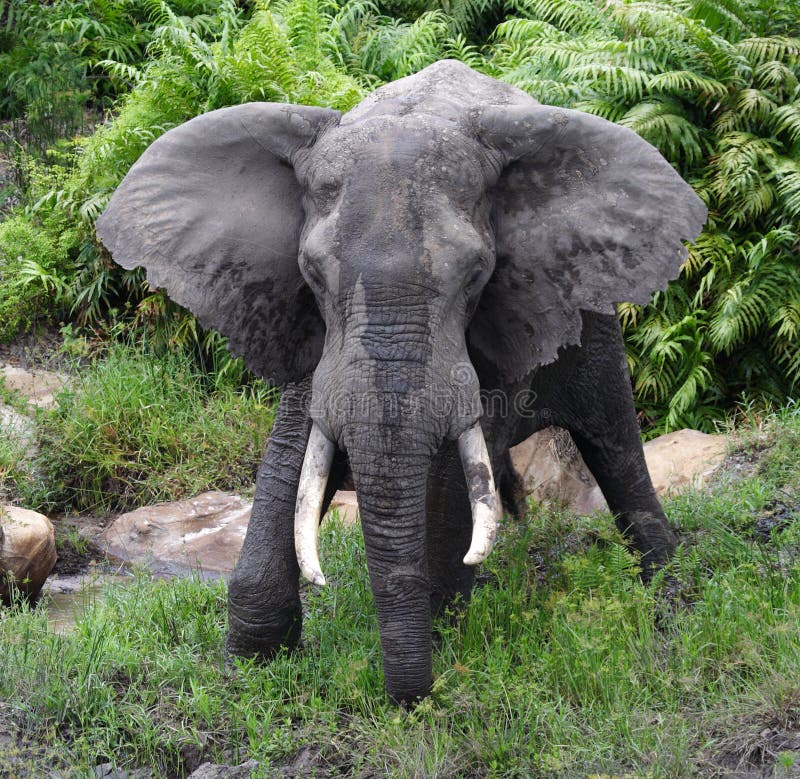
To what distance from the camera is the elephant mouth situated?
12.0 feet

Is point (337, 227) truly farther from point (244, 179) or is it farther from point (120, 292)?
point (120, 292)

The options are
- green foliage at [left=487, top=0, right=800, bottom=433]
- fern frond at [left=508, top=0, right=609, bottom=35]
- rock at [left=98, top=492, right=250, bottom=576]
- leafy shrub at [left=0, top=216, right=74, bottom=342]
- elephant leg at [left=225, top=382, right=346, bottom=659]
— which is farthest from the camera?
fern frond at [left=508, top=0, right=609, bottom=35]

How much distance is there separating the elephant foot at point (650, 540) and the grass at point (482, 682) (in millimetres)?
319

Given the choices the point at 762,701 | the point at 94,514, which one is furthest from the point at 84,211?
the point at 762,701

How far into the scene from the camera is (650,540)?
18.5 ft

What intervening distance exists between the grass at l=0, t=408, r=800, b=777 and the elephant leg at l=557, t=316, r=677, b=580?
0.39 meters

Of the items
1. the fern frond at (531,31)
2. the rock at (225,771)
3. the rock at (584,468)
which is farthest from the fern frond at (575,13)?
the rock at (225,771)

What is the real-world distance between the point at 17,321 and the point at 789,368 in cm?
644

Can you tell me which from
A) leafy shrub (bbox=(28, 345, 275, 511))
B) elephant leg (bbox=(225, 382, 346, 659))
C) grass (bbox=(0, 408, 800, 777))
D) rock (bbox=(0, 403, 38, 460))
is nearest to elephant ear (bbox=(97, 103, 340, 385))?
elephant leg (bbox=(225, 382, 346, 659))

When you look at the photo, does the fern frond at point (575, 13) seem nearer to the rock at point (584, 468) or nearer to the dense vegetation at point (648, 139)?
the dense vegetation at point (648, 139)

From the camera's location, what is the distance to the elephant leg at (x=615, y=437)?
5551 millimetres

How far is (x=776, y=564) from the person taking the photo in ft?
16.7

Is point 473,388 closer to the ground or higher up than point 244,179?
closer to the ground

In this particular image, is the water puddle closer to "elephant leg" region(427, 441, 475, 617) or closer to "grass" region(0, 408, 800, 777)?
"grass" region(0, 408, 800, 777)
